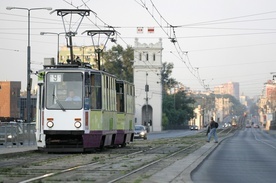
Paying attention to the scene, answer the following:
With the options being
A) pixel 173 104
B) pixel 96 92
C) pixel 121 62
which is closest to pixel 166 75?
pixel 173 104

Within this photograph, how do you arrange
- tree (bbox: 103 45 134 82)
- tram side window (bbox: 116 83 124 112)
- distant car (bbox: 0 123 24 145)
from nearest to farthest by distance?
tram side window (bbox: 116 83 124 112), distant car (bbox: 0 123 24 145), tree (bbox: 103 45 134 82)

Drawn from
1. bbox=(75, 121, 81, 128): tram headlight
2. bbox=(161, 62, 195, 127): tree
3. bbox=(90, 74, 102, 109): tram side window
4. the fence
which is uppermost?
bbox=(161, 62, 195, 127): tree

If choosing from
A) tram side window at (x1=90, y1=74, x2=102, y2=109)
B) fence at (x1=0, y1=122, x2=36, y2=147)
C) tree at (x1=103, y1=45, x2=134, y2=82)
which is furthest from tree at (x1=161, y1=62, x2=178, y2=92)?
tram side window at (x1=90, y1=74, x2=102, y2=109)

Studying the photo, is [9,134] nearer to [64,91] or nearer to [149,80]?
[64,91]

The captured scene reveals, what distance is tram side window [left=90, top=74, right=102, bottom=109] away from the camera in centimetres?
3097

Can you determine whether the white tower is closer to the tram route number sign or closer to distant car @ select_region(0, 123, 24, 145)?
distant car @ select_region(0, 123, 24, 145)

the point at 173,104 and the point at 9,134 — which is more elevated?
the point at 173,104

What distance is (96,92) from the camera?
103ft

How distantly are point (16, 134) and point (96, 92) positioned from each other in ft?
33.4

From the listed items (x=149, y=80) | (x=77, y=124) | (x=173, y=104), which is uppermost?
(x=149, y=80)

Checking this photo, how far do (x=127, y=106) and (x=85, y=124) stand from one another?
9.72m

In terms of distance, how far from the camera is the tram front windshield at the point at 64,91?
99.5ft

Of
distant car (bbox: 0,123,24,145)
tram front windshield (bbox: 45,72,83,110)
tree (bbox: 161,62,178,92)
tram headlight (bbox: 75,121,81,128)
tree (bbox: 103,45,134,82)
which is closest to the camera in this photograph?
tram headlight (bbox: 75,121,81,128)

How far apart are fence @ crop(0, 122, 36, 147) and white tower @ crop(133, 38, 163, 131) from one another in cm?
8632
